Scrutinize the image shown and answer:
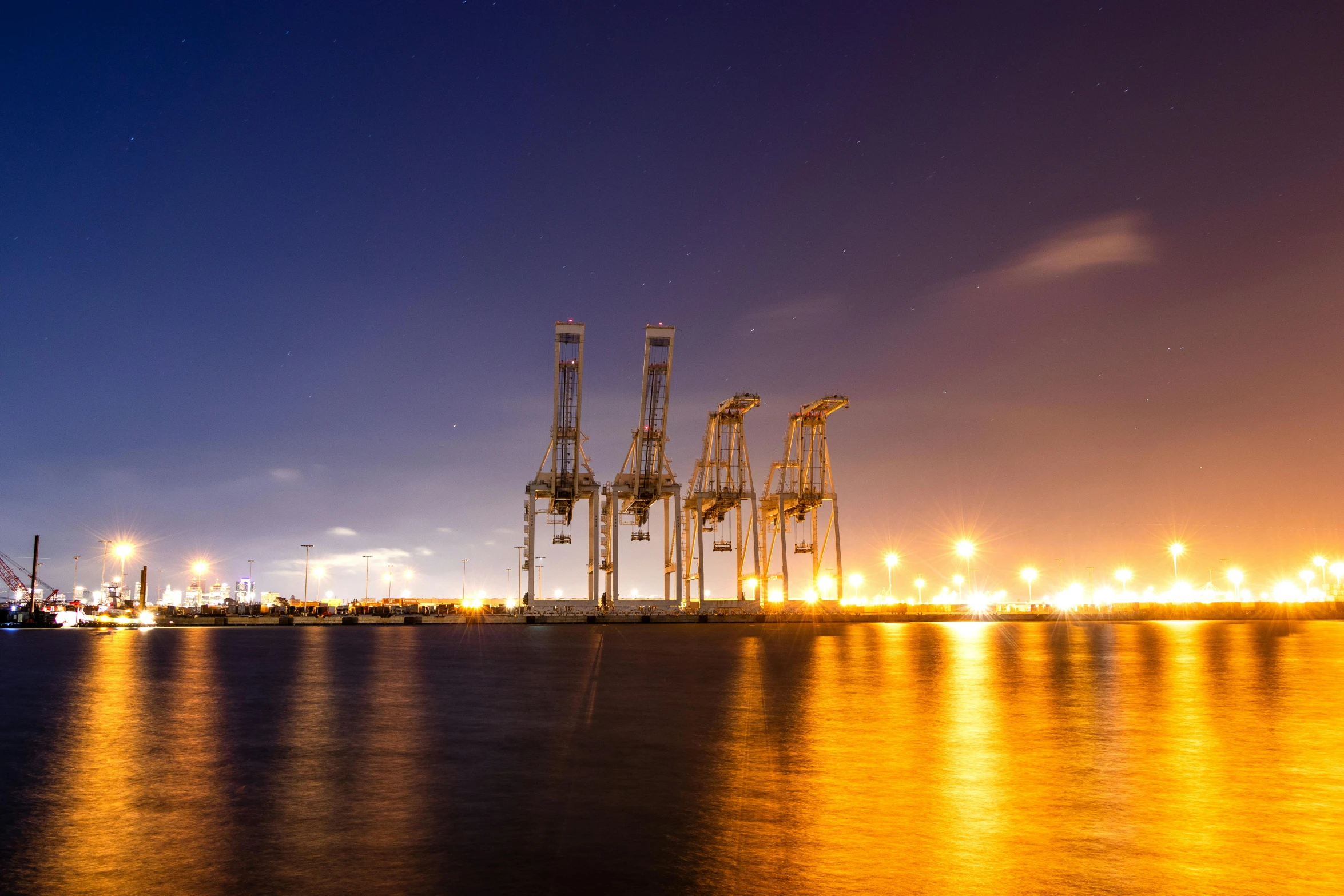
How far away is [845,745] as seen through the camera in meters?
13.6

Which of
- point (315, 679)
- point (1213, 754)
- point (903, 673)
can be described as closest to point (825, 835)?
point (1213, 754)

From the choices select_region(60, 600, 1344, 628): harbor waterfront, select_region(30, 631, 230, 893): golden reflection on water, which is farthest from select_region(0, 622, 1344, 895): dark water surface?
select_region(60, 600, 1344, 628): harbor waterfront

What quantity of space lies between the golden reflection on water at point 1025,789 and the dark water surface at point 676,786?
6 centimetres

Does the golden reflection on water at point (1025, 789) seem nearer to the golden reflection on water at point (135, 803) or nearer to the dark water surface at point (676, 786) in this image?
the dark water surface at point (676, 786)

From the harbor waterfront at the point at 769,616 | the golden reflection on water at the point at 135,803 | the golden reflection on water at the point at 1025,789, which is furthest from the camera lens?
the harbor waterfront at the point at 769,616

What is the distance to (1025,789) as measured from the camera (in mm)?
10469

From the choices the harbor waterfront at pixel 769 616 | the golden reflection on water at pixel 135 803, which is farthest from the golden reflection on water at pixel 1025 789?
the harbor waterfront at pixel 769 616

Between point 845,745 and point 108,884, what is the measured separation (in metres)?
9.83

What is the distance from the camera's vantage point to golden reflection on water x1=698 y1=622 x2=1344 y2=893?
7.01 m

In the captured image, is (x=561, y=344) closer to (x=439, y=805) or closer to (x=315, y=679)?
(x=315, y=679)

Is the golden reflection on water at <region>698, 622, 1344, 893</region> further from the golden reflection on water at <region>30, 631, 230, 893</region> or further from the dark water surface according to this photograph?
the golden reflection on water at <region>30, 631, 230, 893</region>

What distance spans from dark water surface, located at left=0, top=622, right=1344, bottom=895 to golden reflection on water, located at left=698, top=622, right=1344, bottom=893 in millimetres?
55

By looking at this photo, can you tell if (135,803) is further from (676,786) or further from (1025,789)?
(1025,789)

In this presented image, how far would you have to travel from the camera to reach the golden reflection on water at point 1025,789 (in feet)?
23.0
